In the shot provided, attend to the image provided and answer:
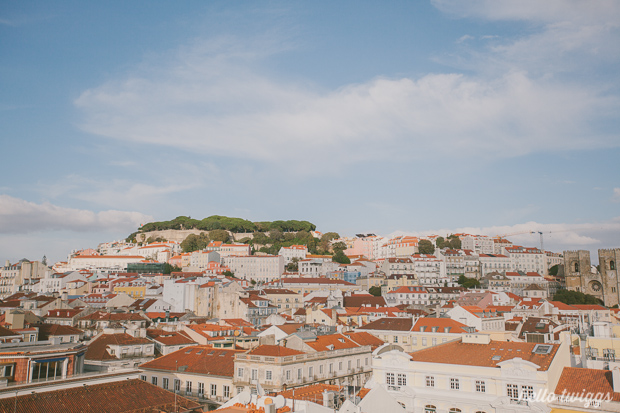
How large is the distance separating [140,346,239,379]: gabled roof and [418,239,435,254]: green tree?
10631cm

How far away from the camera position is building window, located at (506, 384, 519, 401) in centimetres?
2489

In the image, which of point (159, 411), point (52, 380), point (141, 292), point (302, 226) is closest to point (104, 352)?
point (52, 380)

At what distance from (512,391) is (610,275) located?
305ft

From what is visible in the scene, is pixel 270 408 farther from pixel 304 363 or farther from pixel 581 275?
pixel 581 275

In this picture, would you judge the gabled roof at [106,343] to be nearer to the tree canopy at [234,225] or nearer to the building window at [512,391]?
the building window at [512,391]

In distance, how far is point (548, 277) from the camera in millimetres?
126375

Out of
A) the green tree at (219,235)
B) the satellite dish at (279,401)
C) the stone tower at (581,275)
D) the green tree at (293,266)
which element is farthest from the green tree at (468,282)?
the satellite dish at (279,401)

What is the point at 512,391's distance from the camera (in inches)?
987

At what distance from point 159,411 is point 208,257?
124 metres

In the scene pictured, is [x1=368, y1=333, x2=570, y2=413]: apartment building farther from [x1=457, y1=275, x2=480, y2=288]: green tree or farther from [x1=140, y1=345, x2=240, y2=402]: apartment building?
[x1=457, y1=275, x2=480, y2=288]: green tree

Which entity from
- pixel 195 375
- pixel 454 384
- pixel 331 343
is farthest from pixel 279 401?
pixel 331 343

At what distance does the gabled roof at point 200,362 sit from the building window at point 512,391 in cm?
1692

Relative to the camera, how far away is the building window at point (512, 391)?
24891 mm

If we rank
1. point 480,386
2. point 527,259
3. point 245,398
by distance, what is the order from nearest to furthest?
point 245,398, point 480,386, point 527,259
